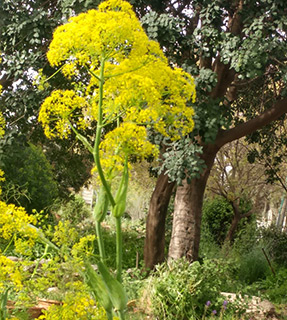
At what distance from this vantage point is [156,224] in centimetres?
956

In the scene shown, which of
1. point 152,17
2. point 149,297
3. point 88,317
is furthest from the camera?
point 149,297

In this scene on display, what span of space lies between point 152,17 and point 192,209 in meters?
3.30

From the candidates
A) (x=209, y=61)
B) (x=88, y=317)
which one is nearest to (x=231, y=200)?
(x=209, y=61)

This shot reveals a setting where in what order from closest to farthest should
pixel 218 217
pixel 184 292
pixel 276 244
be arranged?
pixel 184 292 < pixel 276 244 < pixel 218 217

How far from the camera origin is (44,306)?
5559 mm

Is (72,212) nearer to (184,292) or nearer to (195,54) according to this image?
(184,292)

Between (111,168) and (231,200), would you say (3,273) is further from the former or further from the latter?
(231,200)

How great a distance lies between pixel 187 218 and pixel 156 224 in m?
1.08

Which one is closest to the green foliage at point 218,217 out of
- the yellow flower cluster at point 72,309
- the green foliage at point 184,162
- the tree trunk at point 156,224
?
the tree trunk at point 156,224

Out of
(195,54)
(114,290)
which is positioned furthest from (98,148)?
(195,54)

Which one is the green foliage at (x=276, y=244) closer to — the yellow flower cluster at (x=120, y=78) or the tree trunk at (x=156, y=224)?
the tree trunk at (x=156, y=224)

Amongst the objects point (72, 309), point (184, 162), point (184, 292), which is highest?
point (184, 162)

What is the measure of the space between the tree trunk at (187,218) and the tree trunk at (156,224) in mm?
662

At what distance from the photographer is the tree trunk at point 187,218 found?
8539 millimetres
